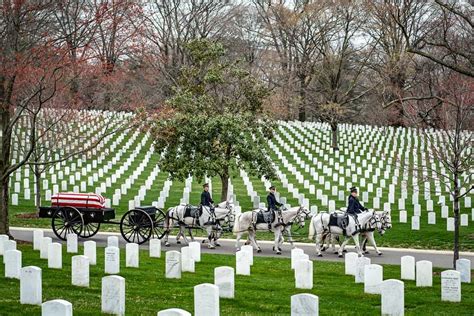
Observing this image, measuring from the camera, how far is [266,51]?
66875 millimetres

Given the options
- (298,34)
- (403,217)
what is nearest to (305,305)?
(403,217)

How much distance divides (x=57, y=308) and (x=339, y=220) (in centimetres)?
1180

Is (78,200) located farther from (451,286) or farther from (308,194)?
(308,194)

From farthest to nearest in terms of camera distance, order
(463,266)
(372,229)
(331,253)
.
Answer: (331,253) → (372,229) → (463,266)

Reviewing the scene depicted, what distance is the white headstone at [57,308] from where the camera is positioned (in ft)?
29.2

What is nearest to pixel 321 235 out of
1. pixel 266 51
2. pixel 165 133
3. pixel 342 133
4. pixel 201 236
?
pixel 201 236

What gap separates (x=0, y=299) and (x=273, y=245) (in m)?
10.6

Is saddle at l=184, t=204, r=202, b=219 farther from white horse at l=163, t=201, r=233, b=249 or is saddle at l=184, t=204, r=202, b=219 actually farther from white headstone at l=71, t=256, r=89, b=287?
white headstone at l=71, t=256, r=89, b=287

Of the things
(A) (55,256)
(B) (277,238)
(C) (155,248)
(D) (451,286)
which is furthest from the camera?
(B) (277,238)

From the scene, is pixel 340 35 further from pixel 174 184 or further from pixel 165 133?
pixel 165 133

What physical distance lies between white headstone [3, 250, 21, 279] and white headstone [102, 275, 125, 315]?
376cm

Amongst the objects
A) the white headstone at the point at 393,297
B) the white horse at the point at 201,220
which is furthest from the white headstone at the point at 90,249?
the white headstone at the point at 393,297

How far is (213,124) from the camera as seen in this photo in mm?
26656

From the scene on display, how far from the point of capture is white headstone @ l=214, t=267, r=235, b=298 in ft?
41.5
